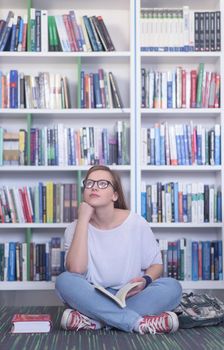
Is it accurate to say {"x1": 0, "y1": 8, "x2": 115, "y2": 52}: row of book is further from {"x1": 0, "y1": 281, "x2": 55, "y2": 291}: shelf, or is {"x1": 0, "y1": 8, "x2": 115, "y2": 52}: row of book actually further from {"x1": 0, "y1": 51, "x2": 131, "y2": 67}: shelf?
{"x1": 0, "y1": 281, "x2": 55, "y2": 291}: shelf

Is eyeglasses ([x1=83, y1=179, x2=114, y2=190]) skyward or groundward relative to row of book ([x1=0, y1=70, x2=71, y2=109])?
groundward

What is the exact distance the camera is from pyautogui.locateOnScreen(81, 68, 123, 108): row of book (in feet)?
12.4

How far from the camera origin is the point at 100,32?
3.77 m

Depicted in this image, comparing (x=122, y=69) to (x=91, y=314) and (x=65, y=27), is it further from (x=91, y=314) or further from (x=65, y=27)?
(x=91, y=314)

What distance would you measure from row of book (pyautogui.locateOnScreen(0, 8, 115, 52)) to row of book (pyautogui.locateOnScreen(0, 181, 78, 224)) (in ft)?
2.77

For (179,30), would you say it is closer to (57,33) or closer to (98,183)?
(57,33)

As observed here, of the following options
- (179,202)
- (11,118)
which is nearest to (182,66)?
(179,202)

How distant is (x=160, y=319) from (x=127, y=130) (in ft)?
5.14

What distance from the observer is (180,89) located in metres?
3.80

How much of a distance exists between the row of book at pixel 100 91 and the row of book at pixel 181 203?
1.78 ft

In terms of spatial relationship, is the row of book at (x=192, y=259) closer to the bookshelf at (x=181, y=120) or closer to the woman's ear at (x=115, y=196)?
the bookshelf at (x=181, y=120)

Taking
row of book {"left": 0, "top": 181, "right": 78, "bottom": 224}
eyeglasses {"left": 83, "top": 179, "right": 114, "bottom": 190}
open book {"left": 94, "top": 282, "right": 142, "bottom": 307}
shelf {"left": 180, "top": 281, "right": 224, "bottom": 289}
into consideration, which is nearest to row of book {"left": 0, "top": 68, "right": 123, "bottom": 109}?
row of book {"left": 0, "top": 181, "right": 78, "bottom": 224}

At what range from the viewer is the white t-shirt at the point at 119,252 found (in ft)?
9.21

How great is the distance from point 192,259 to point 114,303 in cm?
138
